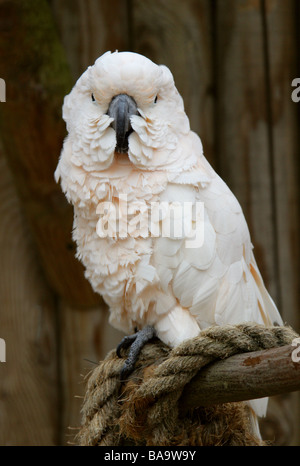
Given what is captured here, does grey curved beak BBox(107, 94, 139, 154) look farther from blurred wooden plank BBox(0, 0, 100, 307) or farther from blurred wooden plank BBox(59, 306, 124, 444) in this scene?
blurred wooden plank BBox(59, 306, 124, 444)

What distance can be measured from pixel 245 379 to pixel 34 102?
144 cm

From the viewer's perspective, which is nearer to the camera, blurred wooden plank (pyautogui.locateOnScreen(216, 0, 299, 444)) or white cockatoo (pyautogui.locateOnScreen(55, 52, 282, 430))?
white cockatoo (pyautogui.locateOnScreen(55, 52, 282, 430))

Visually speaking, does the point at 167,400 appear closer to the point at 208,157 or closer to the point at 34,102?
the point at 34,102

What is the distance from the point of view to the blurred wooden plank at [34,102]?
2.52 meters

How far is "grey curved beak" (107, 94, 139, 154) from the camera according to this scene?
6.47ft

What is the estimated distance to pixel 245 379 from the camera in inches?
62.2

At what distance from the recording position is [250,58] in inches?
115

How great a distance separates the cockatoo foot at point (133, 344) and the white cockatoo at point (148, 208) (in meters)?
0.01

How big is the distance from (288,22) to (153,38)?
0.59 m

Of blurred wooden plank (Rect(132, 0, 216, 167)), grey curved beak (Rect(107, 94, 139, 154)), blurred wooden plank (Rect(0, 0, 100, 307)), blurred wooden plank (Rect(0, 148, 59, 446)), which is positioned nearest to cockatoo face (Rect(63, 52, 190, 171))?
grey curved beak (Rect(107, 94, 139, 154))

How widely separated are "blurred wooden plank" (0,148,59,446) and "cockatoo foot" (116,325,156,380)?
999mm

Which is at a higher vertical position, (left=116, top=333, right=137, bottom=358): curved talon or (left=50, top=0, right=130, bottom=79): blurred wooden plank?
(left=50, top=0, right=130, bottom=79): blurred wooden plank

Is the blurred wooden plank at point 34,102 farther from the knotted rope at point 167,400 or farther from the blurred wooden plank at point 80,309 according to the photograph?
the knotted rope at point 167,400

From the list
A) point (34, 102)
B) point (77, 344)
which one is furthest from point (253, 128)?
point (77, 344)
